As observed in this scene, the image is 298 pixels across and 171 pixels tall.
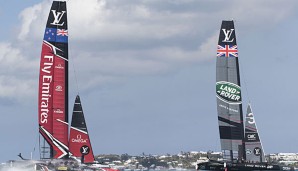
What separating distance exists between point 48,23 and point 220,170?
19736mm

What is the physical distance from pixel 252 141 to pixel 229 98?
4835 mm

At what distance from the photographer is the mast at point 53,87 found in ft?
265

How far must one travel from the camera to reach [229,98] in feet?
297

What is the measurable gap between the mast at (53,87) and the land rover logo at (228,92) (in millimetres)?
15965

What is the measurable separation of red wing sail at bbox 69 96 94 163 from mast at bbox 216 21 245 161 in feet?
44.5

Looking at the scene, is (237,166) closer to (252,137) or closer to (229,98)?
(252,137)

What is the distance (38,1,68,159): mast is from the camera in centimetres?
8062

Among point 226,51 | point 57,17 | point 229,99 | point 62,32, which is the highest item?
point 57,17

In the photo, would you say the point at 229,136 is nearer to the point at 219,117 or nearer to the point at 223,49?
the point at 219,117

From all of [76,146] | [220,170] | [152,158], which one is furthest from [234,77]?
[152,158]

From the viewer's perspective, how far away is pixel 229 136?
90.4m

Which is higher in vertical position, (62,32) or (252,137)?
(62,32)

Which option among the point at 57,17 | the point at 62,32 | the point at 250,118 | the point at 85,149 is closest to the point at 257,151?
the point at 250,118

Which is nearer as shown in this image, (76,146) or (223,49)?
(76,146)
